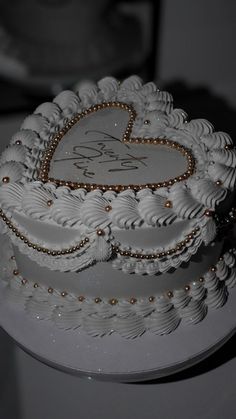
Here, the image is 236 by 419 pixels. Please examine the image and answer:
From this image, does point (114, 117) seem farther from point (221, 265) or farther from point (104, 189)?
point (221, 265)

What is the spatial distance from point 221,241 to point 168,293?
165 millimetres

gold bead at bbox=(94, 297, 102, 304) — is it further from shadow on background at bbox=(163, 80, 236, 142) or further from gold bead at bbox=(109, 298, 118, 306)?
shadow on background at bbox=(163, 80, 236, 142)

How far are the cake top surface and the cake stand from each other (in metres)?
0.24

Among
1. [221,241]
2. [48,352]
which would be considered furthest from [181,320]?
[48,352]

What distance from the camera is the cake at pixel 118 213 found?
1.23m

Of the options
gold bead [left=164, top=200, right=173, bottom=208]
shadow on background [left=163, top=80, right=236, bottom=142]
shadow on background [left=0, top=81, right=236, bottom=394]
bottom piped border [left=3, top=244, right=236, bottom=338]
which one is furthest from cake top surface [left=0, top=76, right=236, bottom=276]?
shadow on background [left=163, top=80, right=236, bottom=142]

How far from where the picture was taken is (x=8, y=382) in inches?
59.4

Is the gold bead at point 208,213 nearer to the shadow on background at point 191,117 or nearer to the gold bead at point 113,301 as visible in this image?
the gold bead at point 113,301

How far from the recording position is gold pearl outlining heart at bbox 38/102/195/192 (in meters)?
1.26

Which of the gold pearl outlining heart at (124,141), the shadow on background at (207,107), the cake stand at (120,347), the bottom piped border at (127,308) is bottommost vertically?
the cake stand at (120,347)

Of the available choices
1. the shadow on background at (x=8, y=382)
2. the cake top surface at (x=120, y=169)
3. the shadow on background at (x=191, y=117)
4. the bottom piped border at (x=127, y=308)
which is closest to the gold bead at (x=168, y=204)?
the cake top surface at (x=120, y=169)

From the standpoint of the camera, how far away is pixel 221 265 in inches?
57.3

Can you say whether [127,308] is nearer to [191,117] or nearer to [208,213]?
[208,213]

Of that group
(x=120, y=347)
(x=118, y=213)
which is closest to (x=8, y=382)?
(x=120, y=347)
